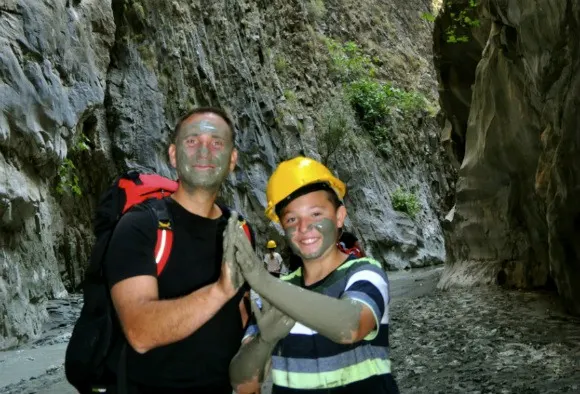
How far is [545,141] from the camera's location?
7.94 m

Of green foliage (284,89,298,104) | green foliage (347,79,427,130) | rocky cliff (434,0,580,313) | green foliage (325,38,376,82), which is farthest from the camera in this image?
green foliage (325,38,376,82)

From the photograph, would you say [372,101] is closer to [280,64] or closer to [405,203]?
[405,203]

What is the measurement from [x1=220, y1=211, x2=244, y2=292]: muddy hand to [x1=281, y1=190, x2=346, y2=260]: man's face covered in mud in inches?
14.9

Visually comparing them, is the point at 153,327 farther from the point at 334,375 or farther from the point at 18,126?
the point at 18,126

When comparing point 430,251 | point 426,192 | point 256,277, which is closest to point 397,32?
point 426,192

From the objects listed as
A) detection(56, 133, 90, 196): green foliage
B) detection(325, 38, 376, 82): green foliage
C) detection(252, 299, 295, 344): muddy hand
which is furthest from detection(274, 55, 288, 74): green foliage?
detection(252, 299, 295, 344): muddy hand

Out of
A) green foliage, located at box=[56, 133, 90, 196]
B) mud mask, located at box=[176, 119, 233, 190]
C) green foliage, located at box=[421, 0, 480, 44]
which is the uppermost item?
green foliage, located at box=[421, 0, 480, 44]

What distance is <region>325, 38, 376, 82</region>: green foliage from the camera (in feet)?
109

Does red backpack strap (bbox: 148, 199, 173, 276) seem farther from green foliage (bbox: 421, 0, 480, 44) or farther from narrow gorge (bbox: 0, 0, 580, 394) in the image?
green foliage (bbox: 421, 0, 480, 44)

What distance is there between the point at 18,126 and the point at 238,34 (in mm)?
15063

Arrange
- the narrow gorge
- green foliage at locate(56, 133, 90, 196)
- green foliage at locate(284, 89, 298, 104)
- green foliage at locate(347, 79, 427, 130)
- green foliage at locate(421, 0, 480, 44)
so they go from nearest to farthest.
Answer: the narrow gorge < green foliage at locate(56, 133, 90, 196) < green foliage at locate(421, 0, 480, 44) < green foliage at locate(284, 89, 298, 104) < green foliage at locate(347, 79, 427, 130)

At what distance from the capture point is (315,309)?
1777 mm

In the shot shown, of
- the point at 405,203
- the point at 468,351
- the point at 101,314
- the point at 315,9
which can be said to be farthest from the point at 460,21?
the point at 315,9

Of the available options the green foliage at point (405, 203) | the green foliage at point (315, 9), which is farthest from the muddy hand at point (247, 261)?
the green foliage at point (315, 9)
